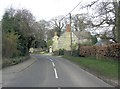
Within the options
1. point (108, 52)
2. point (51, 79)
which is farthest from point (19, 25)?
point (51, 79)

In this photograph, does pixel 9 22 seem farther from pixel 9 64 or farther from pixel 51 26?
pixel 51 26

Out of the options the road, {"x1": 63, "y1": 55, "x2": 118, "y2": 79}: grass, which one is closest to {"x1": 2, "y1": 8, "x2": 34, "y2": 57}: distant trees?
the road

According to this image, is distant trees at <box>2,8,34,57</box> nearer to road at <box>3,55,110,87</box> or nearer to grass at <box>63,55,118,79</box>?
road at <box>3,55,110,87</box>

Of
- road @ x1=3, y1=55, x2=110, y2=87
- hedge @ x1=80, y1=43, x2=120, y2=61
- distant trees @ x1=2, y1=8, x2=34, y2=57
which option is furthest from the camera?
distant trees @ x1=2, y1=8, x2=34, y2=57

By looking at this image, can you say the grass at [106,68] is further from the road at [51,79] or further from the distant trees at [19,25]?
the distant trees at [19,25]

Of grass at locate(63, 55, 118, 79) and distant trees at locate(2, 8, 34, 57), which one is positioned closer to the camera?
grass at locate(63, 55, 118, 79)

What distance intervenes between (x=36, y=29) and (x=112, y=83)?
80.2 feet

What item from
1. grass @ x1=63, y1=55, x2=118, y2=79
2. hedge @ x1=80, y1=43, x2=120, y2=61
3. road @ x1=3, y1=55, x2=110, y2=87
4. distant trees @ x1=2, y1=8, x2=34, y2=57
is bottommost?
road @ x1=3, y1=55, x2=110, y2=87

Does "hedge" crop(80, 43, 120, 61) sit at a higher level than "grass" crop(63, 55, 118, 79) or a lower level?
higher

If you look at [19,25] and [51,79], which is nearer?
[51,79]

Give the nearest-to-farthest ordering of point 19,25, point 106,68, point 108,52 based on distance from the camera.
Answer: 1. point 106,68
2. point 108,52
3. point 19,25

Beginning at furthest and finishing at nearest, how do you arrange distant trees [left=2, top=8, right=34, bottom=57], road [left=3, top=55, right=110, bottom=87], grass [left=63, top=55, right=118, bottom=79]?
distant trees [left=2, top=8, right=34, bottom=57] → grass [left=63, top=55, right=118, bottom=79] → road [left=3, top=55, right=110, bottom=87]

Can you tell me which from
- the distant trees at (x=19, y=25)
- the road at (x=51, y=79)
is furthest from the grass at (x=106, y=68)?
the distant trees at (x=19, y=25)

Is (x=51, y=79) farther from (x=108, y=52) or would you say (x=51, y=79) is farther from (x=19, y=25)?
(x=19, y=25)
